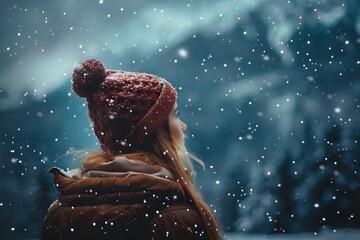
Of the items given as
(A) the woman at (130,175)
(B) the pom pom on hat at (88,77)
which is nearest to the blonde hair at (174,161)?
(A) the woman at (130,175)

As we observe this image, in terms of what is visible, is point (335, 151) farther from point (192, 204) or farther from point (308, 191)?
point (192, 204)

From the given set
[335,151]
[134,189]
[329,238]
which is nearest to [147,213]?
[134,189]

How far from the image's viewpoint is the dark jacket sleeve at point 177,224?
0.96 m

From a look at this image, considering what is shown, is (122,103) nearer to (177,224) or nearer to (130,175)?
(130,175)

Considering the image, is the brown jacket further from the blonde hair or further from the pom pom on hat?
the pom pom on hat

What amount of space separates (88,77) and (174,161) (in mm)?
334

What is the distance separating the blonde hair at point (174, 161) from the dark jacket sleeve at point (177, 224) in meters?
0.02

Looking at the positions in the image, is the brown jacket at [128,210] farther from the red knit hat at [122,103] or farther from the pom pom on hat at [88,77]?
the pom pom on hat at [88,77]

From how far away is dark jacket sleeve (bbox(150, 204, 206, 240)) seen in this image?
37.8 inches

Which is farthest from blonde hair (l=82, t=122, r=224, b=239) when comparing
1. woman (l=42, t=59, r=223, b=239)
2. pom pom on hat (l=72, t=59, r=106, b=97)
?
pom pom on hat (l=72, t=59, r=106, b=97)

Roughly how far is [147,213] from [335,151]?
185 inches

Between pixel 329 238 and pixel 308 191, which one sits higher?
pixel 329 238

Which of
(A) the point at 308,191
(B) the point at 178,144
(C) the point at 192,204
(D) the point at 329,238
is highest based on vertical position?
(B) the point at 178,144

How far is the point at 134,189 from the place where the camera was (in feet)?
3.09
